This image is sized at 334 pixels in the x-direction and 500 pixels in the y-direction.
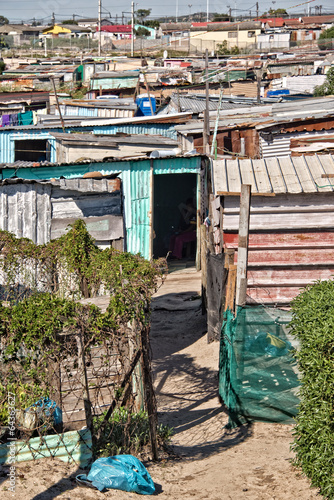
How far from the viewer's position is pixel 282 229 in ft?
31.2

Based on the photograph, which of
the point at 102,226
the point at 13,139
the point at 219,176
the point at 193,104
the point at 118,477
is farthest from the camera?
the point at 193,104

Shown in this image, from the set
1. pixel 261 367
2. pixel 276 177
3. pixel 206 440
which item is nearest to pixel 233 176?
pixel 276 177

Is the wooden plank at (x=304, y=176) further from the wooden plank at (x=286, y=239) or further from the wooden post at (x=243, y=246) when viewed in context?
the wooden post at (x=243, y=246)

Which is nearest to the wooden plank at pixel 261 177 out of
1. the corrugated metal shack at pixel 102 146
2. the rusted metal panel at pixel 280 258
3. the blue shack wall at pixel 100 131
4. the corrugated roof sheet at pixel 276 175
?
the corrugated roof sheet at pixel 276 175

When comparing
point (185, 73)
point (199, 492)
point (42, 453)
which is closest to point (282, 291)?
point (199, 492)

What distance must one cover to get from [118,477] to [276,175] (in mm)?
6132

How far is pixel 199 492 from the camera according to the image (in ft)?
16.8

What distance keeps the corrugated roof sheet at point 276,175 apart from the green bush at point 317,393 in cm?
402

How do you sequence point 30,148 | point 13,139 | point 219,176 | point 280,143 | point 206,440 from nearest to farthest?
point 206,440 < point 219,176 < point 280,143 < point 13,139 < point 30,148

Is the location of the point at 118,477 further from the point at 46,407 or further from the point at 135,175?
the point at 135,175

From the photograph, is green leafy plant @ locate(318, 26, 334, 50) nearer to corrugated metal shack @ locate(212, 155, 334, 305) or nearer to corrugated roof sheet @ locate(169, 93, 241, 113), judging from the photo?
corrugated roof sheet @ locate(169, 93, 241, 113)

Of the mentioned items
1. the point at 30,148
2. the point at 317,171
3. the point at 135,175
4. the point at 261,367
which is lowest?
the point at 261,367

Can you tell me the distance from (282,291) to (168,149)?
7987 millimetres

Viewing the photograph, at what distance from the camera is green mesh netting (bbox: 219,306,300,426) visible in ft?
21.7
